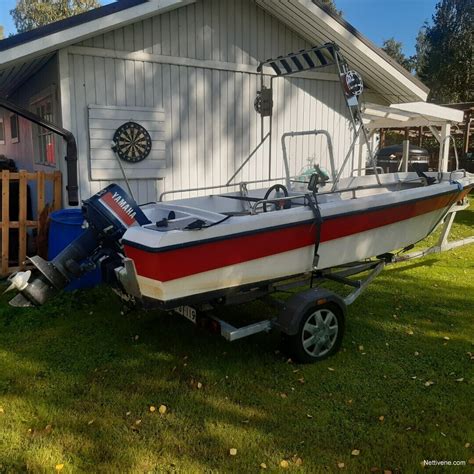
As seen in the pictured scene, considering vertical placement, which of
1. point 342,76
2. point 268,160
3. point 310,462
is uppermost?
point 342,76

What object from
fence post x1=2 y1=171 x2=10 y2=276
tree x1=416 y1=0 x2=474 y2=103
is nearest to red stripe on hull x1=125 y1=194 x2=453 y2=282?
fence post x1=2 y1=171 x2=10 y2=276

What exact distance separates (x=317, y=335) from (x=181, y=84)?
4576 millimetres

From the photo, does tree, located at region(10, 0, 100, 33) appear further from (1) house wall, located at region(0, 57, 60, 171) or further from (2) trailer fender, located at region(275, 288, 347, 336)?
(2) trailer fender, located at region(275, 288, 347, 336)

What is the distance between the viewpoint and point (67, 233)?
5520mm

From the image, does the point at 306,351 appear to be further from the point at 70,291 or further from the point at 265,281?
the point at 70,291

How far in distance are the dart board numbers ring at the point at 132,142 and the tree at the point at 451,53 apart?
2847 cm

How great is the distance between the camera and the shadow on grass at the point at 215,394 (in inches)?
113

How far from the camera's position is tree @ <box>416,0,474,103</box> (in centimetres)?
2997

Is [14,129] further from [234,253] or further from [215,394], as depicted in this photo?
[215,394]

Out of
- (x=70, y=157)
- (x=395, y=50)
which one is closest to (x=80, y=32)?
(x=70, y=157)

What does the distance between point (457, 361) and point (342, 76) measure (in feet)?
9.05

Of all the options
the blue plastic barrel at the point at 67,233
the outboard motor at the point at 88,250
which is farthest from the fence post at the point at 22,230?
the outboard motor at the point at 88,250

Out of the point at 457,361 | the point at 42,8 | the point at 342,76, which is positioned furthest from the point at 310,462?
the point at 42,8

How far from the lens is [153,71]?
22.1ft
